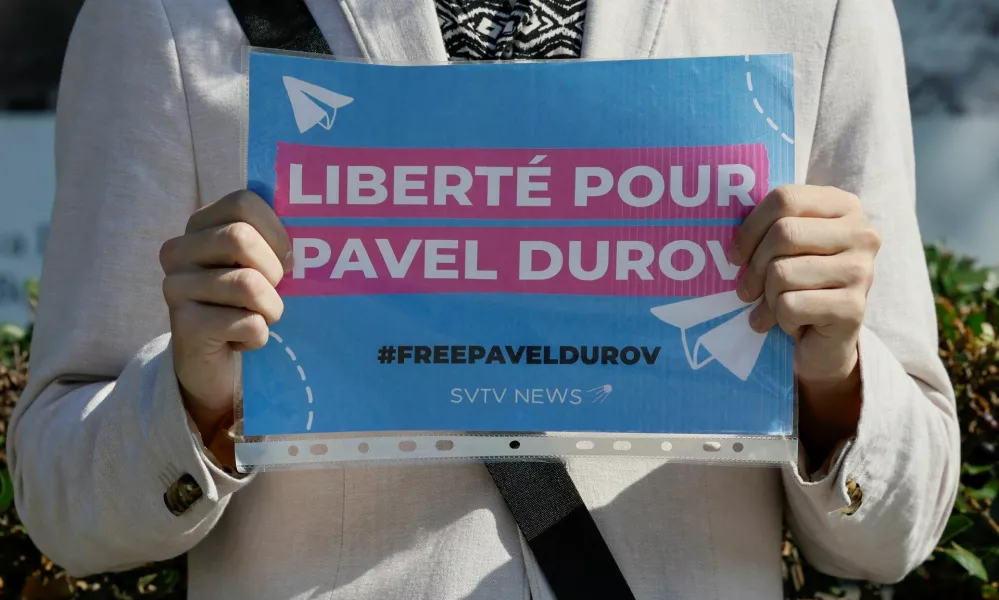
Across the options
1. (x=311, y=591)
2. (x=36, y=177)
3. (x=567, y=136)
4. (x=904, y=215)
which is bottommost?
(x=36, y=177)

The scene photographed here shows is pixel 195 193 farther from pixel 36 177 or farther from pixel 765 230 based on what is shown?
pixel 36 177

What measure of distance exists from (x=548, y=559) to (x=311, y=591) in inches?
12.6

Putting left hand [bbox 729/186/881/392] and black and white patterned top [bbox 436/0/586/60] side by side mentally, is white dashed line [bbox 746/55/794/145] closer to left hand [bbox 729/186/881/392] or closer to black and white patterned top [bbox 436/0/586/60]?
left hand [bbox 729/186/881/392]

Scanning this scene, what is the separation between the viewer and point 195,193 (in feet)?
5.26

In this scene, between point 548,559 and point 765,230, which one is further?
point 548,559

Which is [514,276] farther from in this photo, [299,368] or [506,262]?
[299,368]

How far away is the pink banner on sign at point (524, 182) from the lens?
1.37m

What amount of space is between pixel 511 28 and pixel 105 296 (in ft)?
A: 2.25

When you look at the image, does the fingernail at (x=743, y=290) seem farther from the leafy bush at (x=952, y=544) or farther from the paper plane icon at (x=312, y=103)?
the leafy bush at (x=952, y=544)

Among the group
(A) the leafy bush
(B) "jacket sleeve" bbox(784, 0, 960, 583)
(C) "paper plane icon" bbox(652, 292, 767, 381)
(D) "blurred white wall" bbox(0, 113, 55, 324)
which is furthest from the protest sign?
(D) "blurred white wall" bbox(0, 113, 55, 324)

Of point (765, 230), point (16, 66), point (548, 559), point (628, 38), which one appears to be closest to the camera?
point (765, 230)

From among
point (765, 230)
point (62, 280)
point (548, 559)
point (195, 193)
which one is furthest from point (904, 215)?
point (62, 280)

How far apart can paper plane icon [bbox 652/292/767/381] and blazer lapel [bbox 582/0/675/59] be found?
1.30ft

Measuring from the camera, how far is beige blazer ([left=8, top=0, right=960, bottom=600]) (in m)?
1.48
